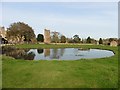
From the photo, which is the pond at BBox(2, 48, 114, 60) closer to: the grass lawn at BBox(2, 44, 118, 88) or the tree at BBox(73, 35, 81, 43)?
the grass lawn at BBox(2, 44, 118, 88)

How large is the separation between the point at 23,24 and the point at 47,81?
6943cm

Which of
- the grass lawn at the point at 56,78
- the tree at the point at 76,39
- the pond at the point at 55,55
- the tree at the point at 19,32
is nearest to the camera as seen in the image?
the grass lawn at the point at 56,78

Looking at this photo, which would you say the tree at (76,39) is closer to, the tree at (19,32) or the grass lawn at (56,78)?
the tree at (19,32)

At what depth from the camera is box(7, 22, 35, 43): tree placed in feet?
251

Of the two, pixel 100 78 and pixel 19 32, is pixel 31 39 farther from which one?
pixel 100 78

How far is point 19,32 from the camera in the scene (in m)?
76.6

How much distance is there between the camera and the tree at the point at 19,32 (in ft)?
251

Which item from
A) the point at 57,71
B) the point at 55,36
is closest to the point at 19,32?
the point at 55,36

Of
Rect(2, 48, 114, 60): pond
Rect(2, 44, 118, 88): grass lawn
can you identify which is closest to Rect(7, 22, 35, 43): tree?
Rect(2, 48, 114, 60): pond

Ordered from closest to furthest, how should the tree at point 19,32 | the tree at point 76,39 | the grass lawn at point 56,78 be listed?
the grass lawn at point 56,78 → the tree at point 19,32 → the tree at point 76,39

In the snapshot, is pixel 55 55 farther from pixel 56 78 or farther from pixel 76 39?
pixel 76 39

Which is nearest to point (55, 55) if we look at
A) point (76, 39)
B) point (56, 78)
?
point (56, 78)

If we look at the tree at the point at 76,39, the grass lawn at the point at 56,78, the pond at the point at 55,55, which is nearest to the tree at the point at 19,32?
the tree at the point at 76,39

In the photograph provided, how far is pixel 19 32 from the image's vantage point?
76.6 metres
